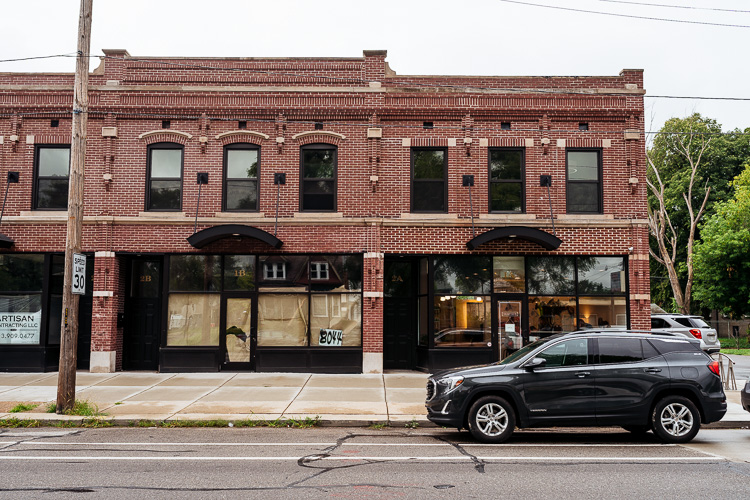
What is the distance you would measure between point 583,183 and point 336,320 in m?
7.97

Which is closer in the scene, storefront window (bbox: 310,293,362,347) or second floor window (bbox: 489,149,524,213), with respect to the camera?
storefront window (bbox: 310,293,362,347)

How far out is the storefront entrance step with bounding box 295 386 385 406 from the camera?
1285cm

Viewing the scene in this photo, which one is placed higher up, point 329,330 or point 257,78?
point 257,78

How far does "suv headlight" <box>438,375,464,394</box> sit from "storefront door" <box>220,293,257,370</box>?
839cm

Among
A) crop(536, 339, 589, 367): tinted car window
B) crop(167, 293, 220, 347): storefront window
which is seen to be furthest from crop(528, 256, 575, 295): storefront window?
crop(167, 293, 220, 347): storefront window

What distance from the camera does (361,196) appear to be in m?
17.1

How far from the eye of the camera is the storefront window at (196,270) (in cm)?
1688

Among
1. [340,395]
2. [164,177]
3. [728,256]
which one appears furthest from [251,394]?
[728,256]

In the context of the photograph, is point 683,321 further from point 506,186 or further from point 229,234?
point 229,234

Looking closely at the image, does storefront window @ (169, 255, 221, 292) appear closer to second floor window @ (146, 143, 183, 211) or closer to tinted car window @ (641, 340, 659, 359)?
second floor window @ (146, 143, 183, 211)

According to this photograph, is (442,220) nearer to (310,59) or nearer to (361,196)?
(361,196)

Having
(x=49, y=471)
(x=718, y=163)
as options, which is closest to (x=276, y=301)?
(x=49, y=471)

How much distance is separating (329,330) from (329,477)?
32.2ft

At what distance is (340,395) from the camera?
13.4 m
